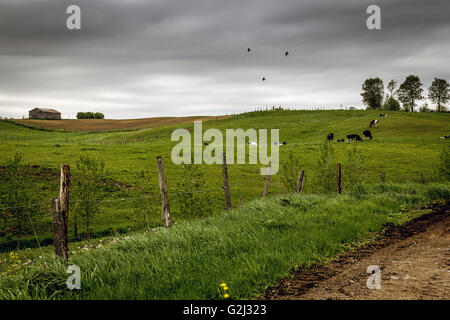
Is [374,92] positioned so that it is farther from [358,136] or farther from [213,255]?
[213,255]

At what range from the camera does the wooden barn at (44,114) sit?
6031 inches

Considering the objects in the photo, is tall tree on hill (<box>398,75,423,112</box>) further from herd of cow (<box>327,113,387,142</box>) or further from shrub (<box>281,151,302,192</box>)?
shrub (<box>281,151,302,192</box>)

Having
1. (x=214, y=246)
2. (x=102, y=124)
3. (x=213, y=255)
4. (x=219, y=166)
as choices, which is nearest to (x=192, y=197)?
(x=214, y=246)

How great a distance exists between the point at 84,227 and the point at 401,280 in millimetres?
19773

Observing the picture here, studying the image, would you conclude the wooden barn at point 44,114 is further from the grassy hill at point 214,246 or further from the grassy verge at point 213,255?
the grassy verge at point 213,255

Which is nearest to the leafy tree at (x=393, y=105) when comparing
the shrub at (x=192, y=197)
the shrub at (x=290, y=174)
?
the shrub at (x=290, y=174)

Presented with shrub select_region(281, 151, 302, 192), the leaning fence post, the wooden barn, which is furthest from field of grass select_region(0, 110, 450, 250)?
the wooden barn

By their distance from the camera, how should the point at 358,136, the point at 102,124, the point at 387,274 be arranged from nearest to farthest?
the point at 387,274
the point at 358,136
the point at 102,124

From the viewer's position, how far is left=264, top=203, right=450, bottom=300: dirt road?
599 centimetres

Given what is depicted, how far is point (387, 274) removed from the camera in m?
6.91

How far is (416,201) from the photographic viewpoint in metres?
15.6

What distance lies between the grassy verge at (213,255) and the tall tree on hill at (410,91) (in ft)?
396

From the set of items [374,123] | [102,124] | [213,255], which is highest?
[102,124]

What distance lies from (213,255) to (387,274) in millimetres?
3697
